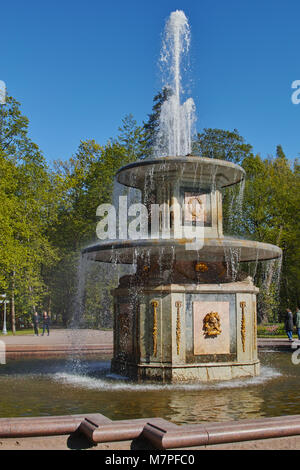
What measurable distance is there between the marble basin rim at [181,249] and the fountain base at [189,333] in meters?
0.71

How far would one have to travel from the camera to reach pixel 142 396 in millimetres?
9867

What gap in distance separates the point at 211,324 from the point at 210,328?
0.30ft

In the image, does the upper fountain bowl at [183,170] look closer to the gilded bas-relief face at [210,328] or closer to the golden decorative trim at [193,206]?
the golden decorative trim at [193,206]

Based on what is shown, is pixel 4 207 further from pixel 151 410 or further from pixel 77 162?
pixel 151 410

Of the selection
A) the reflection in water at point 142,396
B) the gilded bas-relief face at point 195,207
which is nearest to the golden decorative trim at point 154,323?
the reflection in water at point 142,396

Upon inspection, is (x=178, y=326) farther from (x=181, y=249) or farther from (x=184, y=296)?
(x=181, y=249)

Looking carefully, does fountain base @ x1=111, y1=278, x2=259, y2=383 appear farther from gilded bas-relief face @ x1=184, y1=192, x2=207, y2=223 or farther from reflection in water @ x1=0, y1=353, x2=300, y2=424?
gilded bas-relief face @ x1=184, y1=192, x2=207, y2=223

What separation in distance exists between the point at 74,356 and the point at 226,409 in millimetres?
10736

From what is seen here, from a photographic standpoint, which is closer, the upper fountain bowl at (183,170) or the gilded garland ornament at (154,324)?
the gilded garland ornament at (154,324)

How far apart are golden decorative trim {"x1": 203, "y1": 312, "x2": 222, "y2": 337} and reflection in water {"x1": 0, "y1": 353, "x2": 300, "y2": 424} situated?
1106 millimetres

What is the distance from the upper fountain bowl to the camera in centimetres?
1216

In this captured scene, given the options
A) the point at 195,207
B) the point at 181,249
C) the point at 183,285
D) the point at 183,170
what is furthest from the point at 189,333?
the point at 183,170

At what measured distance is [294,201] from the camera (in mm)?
40719

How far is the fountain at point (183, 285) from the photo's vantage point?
1156 centimetres
